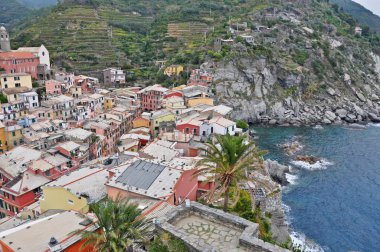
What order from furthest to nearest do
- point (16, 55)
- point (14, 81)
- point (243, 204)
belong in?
point (16, 55), point (14, 81), point (243, 204)

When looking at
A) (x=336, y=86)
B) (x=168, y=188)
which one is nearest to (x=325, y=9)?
(x=336, y=86)

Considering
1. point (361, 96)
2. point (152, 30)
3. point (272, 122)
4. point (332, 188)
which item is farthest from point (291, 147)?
point (152, 30)

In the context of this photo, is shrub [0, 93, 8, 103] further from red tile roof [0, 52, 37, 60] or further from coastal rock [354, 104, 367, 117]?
coastal rock [354, 104, 367, 117]

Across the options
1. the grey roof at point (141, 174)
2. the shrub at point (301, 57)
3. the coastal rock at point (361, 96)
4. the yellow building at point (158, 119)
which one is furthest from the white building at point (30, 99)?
the coastal rock at point (361, 96)

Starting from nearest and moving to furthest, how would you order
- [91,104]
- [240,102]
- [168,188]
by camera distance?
[168,188]
[91,104]
[240,102]

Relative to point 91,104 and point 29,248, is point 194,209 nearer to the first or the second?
point 29,248

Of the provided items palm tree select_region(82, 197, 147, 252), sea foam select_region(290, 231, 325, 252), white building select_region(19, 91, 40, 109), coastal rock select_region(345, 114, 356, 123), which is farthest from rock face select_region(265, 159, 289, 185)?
coastal rock select_region(345, 114, 356, 123)

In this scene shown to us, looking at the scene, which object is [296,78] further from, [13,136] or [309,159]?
[13,136]
